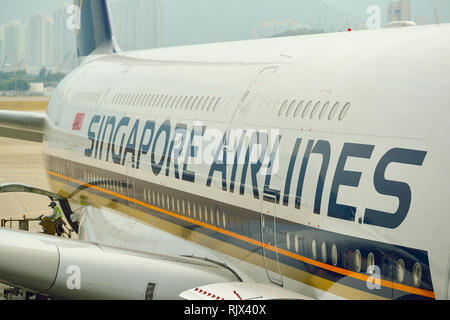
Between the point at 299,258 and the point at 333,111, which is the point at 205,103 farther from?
the point at 299,258

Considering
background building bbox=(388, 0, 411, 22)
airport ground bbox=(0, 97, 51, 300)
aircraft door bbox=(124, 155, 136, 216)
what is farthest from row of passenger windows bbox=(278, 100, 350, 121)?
airport ground bbox=(0, 97, 51, 300)

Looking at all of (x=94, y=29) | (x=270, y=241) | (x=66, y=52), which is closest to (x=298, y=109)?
(x=270, y=241)

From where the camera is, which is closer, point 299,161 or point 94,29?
point 299,161

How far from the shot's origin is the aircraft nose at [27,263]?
830 centimetres

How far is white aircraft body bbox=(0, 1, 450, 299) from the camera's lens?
5887 mm

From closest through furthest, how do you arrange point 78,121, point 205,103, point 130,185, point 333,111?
point 333,111 → point 205,103 → point 130,185 → point 78,121

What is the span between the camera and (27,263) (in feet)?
27.4

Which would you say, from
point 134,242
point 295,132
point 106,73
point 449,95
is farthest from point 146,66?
point 449,95

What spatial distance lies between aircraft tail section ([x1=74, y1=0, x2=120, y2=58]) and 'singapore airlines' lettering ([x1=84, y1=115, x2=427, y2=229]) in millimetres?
5678

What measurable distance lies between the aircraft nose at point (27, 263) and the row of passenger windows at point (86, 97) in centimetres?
555

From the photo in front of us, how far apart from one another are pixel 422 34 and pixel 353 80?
0.79 meters

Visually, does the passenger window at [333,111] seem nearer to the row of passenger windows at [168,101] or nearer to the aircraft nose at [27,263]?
the row of passenger windows at [168,101]

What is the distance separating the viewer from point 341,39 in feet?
27.0

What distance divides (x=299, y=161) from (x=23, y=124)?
39.8ft
